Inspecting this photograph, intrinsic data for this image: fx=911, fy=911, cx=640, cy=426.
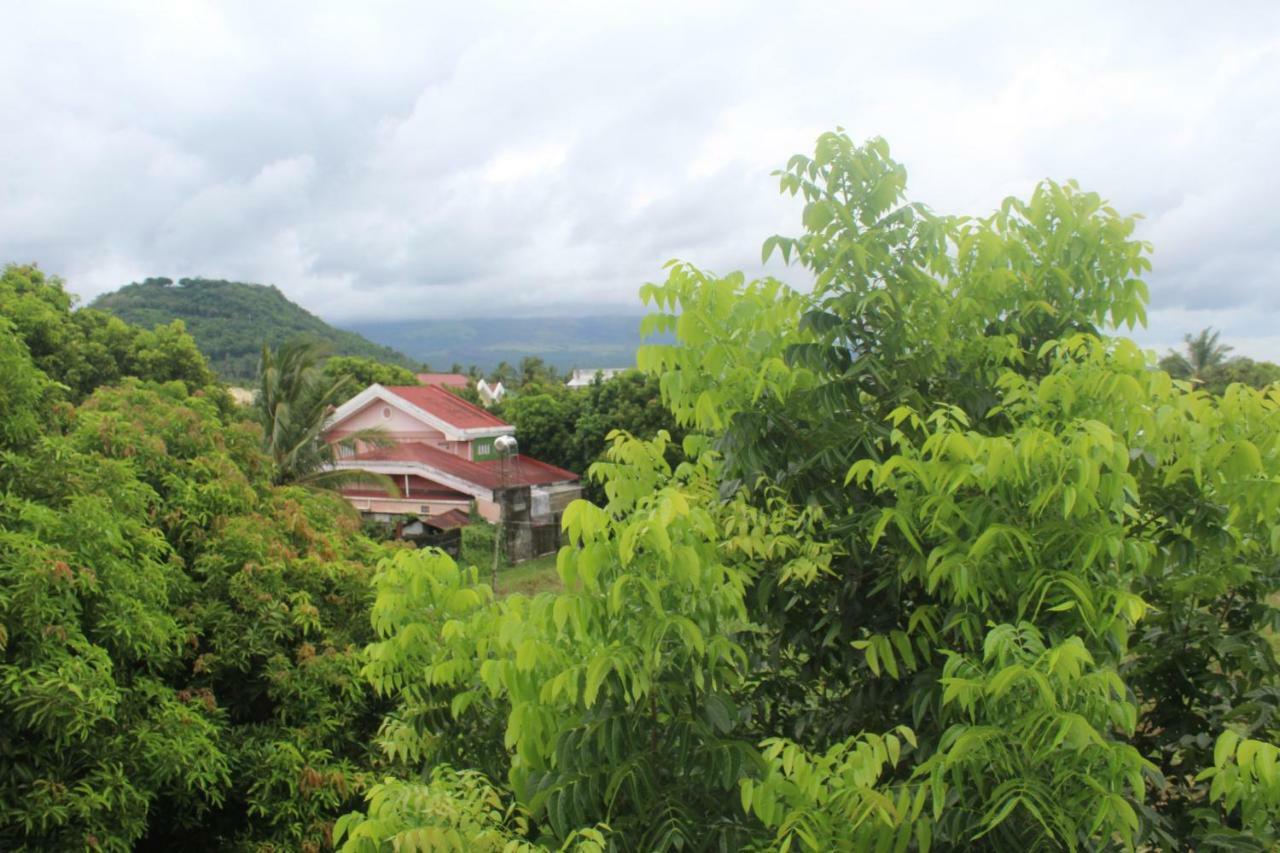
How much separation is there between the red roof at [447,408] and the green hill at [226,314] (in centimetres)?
4305

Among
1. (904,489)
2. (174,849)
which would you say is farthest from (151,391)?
(904,489)

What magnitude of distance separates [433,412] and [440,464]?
3.72 m

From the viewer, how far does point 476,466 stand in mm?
31875

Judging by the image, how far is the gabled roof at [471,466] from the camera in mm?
29250

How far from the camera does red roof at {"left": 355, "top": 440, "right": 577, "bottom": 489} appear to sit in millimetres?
29516

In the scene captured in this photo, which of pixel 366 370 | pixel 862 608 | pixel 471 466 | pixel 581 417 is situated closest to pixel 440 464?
pixel 471 466

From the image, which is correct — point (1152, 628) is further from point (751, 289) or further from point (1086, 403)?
point (751, 289)

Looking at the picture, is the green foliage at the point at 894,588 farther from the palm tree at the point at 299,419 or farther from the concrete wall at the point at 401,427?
the concrete wall at the point at 401,427

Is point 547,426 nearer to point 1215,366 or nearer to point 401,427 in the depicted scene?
point 401,427

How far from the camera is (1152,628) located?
327 cm

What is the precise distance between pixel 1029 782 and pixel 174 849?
18.5 ft

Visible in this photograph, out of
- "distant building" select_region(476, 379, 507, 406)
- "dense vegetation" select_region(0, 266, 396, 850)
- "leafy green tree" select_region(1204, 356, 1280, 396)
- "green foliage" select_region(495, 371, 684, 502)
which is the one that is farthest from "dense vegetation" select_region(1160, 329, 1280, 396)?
"distant building" select_region(476, 379, 507, 406)

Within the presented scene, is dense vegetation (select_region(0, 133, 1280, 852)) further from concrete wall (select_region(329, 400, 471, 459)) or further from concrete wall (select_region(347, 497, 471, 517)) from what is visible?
concrete wall (select_region(329, 400, 471, 459))

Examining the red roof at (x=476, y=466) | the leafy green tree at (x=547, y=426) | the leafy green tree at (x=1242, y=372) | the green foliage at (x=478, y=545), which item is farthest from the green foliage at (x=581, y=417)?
the leafy green tree at (x=1242, y=372)
